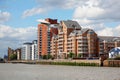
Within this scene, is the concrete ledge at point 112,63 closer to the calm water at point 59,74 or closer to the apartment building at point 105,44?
the calm water at point 59,74

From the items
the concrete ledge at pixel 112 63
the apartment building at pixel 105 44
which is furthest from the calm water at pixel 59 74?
the apartment building at pixel 105 44

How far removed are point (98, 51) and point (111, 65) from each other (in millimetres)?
63146

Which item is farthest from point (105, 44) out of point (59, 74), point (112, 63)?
point (59, 74)

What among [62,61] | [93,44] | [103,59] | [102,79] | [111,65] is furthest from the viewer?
[93,44]

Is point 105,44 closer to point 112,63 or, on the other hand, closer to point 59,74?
point 112,63

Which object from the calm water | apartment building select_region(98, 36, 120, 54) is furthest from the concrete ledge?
apartment building select_region(98, 36, 120, 54)

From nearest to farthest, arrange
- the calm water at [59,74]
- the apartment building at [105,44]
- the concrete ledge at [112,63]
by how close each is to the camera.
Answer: the calm water at [59,74]
the concrete ledge at [112,63]
the apartment building at [105,44]

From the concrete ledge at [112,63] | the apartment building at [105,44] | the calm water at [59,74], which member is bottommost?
the calm water at [59,74]

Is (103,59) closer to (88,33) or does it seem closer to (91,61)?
(91,61)

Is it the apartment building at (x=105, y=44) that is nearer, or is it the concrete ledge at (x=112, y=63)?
the concrete ledge at (x=112, y=63)

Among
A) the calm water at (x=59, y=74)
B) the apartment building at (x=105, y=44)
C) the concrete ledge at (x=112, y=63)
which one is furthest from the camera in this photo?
the apartment building at (x=105, y=44)

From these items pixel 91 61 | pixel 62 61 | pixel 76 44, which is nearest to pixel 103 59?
pixel 91 61

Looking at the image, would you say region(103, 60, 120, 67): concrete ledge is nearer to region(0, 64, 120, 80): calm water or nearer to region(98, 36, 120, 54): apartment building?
region(0, 64, 120, 80): calm water

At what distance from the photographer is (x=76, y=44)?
640ft
